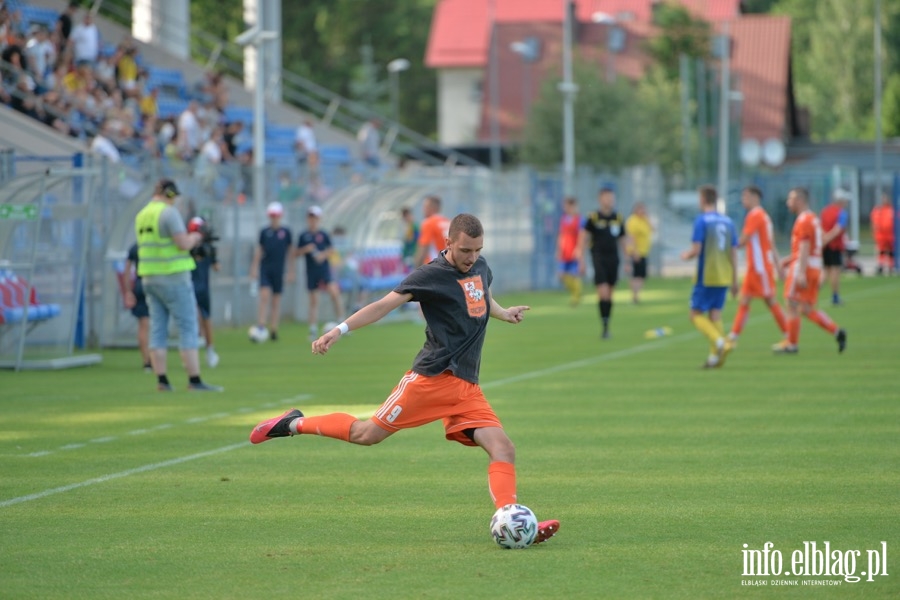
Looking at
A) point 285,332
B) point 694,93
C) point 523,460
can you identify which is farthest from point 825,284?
point 694,93

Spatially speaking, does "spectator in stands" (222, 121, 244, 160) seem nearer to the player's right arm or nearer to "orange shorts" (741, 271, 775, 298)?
"orange shorts" (741, 271, 775, 298)

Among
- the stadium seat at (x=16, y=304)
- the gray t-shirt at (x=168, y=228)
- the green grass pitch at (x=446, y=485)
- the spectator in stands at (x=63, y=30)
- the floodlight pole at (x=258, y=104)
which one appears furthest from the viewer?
the spectator in stands at (x=63, y=30)

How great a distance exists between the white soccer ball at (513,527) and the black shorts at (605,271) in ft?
49.8

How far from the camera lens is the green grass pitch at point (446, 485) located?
7.31 m

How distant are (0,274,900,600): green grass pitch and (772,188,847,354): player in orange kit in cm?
89

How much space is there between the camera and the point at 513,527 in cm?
782

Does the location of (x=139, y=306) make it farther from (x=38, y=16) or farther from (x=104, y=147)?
(x=38, y=16)

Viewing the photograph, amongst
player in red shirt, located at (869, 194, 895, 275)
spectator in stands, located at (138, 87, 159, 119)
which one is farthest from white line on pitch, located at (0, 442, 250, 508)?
player in red shirt, located at (869, 194, 895, 275)

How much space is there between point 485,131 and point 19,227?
66900 mm

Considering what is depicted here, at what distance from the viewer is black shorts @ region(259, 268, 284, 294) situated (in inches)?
928

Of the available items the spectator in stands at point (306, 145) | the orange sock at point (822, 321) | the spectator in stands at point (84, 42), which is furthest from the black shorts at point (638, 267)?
the spectator in stands at point (84, 42)

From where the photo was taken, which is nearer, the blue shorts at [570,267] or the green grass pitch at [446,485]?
the green grass pitch at [446,485]

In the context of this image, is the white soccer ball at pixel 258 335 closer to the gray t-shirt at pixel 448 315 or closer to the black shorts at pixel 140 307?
the black shorts at pixel 140 307

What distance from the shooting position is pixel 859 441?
38.9 feet
